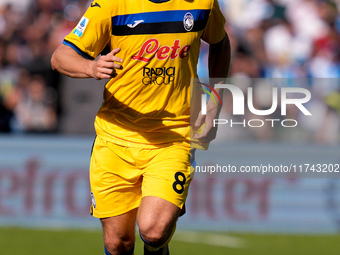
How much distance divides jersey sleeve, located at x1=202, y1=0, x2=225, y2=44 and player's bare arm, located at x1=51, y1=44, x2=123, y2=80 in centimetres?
98

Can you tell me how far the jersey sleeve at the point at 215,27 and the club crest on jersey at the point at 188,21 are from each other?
0.76ft

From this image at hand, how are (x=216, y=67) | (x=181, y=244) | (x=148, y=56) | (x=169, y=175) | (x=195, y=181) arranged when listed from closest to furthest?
(x=148, y=56) < (x=169, y=175) < (x=216, y=67) < (x=181, y=244) < (x=195, y=181)

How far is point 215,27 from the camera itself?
5.74 m

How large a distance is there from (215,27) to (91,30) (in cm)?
110

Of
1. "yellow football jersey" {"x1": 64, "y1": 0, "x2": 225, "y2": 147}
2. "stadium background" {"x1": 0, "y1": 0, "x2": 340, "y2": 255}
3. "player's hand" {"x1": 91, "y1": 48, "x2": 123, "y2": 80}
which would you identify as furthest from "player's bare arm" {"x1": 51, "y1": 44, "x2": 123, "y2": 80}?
"stadium background" {"x1": 0, "y1": 0, "x2": 340, "y2": 255}

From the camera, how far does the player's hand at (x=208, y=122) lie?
18.6ft

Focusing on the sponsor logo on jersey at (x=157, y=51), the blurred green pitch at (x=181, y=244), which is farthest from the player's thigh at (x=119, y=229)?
the blurred green pitch at (x=181, y=244)

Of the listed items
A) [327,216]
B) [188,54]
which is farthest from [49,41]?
[188,54]

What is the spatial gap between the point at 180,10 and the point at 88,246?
5.53 metres

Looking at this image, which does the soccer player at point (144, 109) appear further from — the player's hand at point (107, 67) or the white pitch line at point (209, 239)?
the white pitch line at point (209, 239)

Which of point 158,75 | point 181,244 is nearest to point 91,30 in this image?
point 158,75

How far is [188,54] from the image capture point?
551 centimetres

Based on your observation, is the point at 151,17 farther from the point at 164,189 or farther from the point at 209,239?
the point at 209,239

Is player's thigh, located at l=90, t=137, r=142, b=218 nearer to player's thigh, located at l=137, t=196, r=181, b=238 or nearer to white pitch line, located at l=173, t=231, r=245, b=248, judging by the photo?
player's thigh, located at l=137, t=196, r=181, b=238
